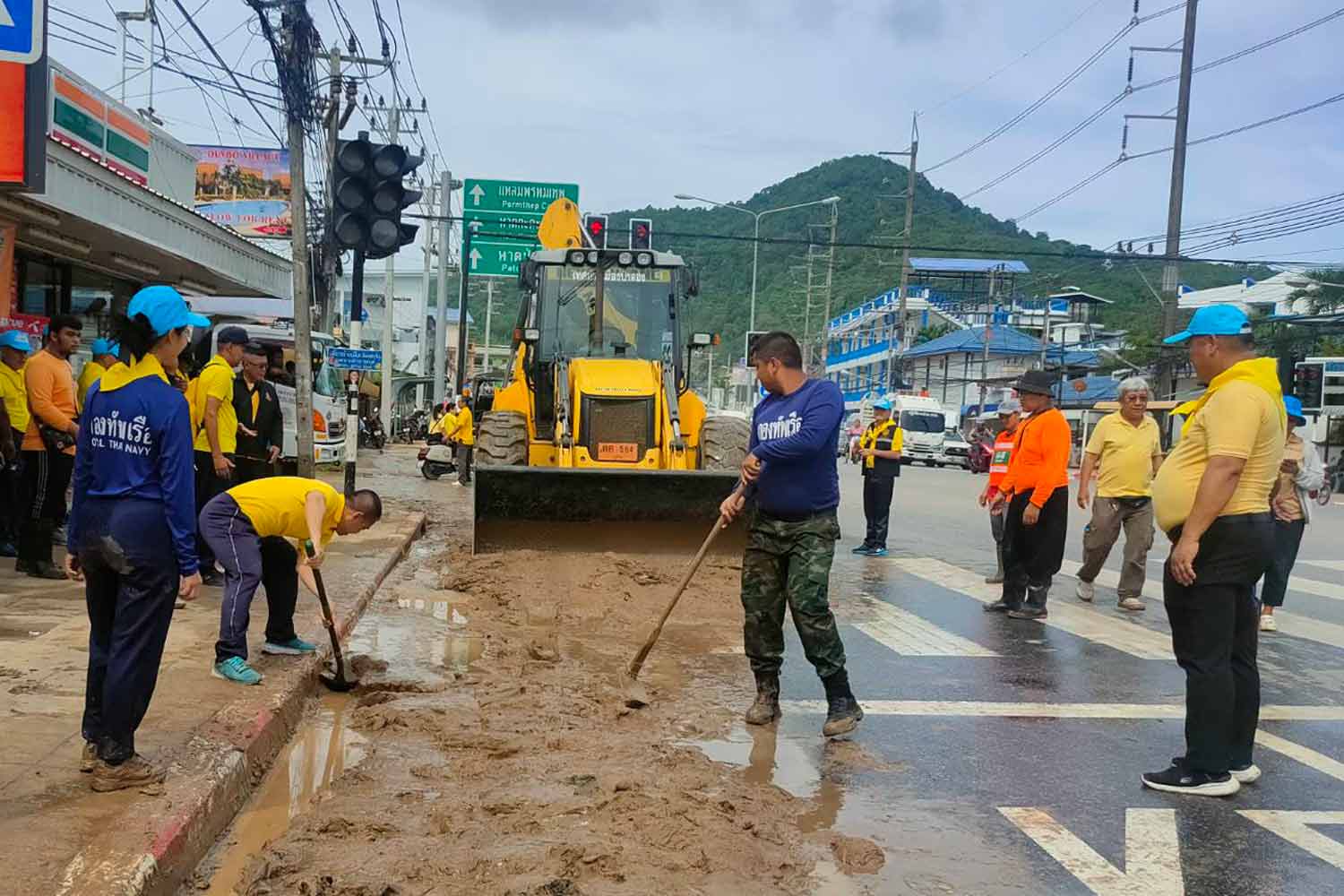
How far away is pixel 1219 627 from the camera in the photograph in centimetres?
502

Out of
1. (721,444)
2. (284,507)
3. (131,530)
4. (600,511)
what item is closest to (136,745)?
(131,530)

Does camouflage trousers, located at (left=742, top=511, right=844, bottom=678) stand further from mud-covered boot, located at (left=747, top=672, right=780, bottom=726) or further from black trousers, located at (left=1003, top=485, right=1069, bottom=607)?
black trousers, located at (left=1003, top=485, right=1069, bottom=607)

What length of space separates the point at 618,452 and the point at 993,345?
167 feet

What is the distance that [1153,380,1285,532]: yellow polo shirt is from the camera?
16.2ft

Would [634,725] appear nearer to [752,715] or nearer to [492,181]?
[752,715]

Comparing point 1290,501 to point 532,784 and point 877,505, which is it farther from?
point 532,784

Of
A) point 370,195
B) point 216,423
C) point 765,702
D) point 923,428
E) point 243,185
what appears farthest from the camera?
point 923,428

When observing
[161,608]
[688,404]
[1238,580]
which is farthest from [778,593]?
[688,404]

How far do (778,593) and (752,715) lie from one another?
2.04ft

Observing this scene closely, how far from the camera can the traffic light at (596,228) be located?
1852 centimetres

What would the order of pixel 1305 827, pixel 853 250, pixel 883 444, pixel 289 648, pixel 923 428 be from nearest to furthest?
1. pixel 1305 827
2. pixel 289 648
3. pixel 883 444
4. pixel 923 428
5. pixel 853 250

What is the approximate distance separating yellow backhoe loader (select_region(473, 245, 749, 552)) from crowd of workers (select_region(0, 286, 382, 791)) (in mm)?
2421

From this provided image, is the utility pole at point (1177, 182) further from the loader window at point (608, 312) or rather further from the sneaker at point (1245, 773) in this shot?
the sneaker at point (1245, 773)

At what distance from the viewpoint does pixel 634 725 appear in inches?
227
